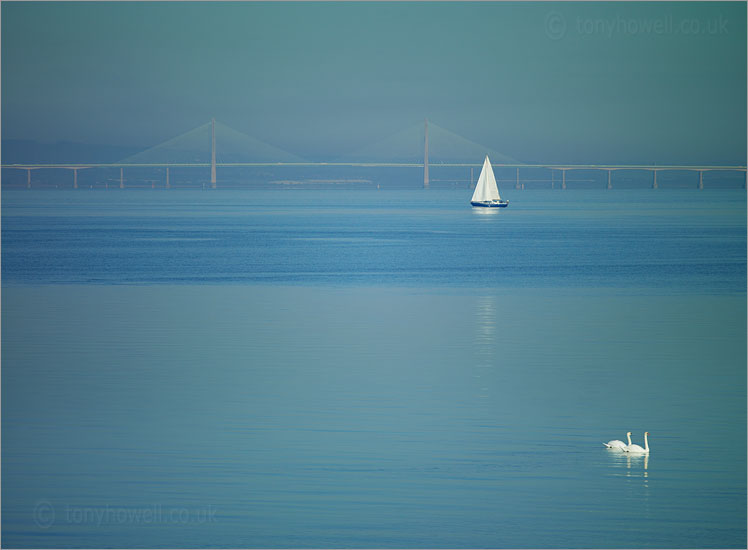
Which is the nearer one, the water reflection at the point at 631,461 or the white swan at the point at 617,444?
the water reflection at the point at 631,461

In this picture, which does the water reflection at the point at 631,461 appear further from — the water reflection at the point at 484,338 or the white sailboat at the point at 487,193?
the white sailboat at the point at 487,193

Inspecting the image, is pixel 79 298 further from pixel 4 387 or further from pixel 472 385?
pixel 472 385

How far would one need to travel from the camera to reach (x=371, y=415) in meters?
10.4

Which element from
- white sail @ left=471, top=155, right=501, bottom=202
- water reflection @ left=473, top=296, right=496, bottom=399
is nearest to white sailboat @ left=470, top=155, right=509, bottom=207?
white sail @ left=471, top=155, right=501, bottom=202

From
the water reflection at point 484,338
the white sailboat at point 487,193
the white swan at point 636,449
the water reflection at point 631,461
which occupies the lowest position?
the water reflection at point 631,461

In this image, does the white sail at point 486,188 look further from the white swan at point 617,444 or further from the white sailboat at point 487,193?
the white swan at point 617,444

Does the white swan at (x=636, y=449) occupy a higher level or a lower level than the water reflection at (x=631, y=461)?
higher

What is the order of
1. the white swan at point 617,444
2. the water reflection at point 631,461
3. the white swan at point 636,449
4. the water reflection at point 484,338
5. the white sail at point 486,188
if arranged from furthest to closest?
the white sail at point 486,188 < the water reflection at point 484,338 < the white swan at point 617,444 < the white swan at point 636,449 < the water reflection at point 631,461

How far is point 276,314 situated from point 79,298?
4.92 metres

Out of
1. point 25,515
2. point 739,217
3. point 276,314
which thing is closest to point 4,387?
point 25,515

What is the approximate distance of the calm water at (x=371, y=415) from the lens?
752 cm

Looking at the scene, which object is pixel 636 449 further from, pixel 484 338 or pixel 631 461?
pixel 484 338

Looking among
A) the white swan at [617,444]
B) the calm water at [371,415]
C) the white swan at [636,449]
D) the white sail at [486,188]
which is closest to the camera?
the calm water at [371,415]

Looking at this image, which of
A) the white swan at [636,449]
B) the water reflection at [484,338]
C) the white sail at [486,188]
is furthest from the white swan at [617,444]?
the white sail at [486,188]
